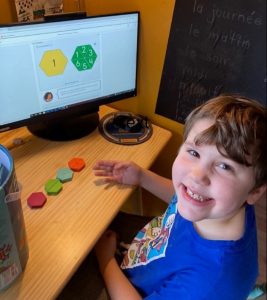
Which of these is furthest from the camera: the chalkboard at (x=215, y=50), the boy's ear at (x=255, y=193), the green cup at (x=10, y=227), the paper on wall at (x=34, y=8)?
the paper on wall at (x=34, y=8)

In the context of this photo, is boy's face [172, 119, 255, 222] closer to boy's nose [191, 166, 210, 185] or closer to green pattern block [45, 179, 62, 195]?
boy's nose [191, 166, 210, 185]

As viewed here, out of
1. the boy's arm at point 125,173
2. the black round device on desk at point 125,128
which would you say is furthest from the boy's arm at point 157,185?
the black round device on desk at point 125,128

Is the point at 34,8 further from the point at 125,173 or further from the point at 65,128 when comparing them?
the point at 125,173

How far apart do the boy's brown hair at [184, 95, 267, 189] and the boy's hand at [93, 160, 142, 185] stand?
0.31 m

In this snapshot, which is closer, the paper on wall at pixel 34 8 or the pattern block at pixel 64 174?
the pattern block at pixel 64 174

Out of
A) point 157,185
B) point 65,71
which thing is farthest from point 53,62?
point 157,185

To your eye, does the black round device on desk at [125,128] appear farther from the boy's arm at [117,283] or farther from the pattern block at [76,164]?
the boy's arm at [117,283]

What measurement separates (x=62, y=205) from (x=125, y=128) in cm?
38

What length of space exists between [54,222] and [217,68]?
62 cm

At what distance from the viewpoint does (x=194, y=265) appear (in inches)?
25.1

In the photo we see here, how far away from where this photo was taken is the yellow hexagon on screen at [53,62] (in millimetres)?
872

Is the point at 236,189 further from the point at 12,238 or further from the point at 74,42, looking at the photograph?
the point at 74,42

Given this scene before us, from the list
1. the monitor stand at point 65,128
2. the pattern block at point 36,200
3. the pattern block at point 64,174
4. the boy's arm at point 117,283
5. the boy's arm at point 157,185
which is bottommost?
the boy's arm at point 117,283

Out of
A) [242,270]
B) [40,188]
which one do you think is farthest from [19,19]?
[242,270]
